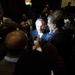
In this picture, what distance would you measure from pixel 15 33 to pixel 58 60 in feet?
1.72

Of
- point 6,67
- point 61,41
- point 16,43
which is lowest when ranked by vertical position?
point 61,41

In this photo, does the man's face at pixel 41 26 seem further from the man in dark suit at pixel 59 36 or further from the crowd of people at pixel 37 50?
the man in dark suit at pixel 59 36

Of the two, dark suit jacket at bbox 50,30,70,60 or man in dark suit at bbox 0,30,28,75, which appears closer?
man in dark suit at bbox 0,30,28,75

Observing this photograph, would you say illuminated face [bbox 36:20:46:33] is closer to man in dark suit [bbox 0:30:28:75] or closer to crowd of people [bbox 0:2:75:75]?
crowd of people [bbox 0:2:75:75]

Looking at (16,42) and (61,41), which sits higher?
(16,42)

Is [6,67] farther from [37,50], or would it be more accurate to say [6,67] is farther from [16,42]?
[37,50]

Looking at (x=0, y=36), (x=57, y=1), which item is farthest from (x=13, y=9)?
(x=57, y=1)

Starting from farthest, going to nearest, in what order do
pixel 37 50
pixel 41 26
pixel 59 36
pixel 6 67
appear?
pixel 41 26
pixel 59 36
pixel 6 67
pixel 37 50

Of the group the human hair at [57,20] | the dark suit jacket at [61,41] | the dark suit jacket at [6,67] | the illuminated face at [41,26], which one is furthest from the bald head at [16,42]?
the illuminated face at [41,26]

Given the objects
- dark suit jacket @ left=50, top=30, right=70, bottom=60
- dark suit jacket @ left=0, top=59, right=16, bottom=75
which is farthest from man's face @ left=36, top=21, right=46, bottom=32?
dark suit jacket @ left=0, top=59, right=16, bottom=75

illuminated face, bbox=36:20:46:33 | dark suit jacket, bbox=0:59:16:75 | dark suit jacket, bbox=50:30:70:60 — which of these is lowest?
dark suit jacket, bbox=50:30:70:60

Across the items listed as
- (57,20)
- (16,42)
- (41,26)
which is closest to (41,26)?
(41,26)

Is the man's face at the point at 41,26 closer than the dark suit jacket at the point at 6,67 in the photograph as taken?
No

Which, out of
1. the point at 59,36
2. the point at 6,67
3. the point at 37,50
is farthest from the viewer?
the point at 59,36
